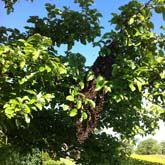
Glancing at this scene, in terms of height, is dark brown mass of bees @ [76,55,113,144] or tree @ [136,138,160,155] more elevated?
tree @ [136,138,160,155]

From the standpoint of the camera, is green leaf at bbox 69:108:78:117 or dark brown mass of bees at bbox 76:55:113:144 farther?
dark brown mass of bees at bbox 76:55:113:144

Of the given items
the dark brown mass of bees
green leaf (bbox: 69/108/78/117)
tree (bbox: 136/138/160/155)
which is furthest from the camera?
tree (bbox: 136/138/160/155)

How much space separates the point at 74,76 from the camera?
4113mm

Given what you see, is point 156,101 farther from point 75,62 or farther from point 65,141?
point 65,141

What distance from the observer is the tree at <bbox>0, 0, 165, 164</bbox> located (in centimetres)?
381

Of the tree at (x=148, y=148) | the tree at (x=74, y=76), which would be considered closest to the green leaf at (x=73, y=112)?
the tree at (x=74, y=76)

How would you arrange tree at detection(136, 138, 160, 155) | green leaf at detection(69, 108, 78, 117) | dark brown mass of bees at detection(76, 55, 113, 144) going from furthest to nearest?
1. tree at detection(136, 138, 160, 155)
2. dark brown mass of bees at detection(76, 55, 113, 144)
3. green leaf at detection(69, 108, 78, 117)

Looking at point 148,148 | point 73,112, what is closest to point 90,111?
point 73,112

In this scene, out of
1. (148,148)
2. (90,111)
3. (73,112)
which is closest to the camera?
(73,112)

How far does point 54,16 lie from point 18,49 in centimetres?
166

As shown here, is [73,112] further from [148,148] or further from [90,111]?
[148,148]

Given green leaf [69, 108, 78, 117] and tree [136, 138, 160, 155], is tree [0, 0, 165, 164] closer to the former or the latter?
green leaf [69, 108, 78, 117]

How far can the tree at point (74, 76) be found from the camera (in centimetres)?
381

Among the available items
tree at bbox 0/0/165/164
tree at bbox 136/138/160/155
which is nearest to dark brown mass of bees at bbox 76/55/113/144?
tree at bbox 0/0/165/164
